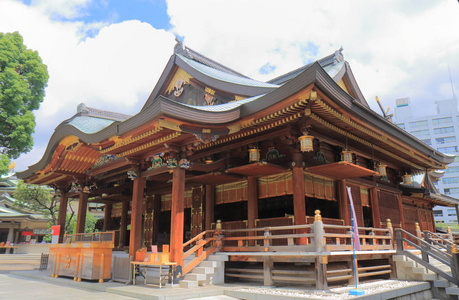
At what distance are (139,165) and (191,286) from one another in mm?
5086

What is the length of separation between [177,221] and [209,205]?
3434 mm

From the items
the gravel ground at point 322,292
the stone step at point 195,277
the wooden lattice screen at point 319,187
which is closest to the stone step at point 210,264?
the stone step at point 195,277

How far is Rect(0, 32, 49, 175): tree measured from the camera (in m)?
15.7

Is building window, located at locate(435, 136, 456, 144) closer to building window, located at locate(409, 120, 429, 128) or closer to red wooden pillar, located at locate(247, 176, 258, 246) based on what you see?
building window, located at locate(409, 120, 429, 128)

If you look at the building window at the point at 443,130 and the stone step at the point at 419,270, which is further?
the building window at the point at 443,130

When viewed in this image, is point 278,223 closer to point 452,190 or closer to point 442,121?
point 452,190

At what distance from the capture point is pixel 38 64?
1714 centimetres

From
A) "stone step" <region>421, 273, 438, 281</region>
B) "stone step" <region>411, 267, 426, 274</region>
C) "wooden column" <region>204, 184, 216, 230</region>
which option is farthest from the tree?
"stone step" <region>421, 273, 438, 281</region>

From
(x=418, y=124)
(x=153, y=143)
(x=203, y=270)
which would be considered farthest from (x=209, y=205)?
(x=418, y=124)

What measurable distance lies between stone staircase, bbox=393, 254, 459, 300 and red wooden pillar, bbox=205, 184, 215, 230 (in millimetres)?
6813

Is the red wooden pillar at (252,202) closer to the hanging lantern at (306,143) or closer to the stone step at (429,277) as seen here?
the hanging lantern at (306,143)

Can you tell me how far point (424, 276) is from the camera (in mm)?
11445

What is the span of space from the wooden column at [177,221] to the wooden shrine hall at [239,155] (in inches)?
1.4

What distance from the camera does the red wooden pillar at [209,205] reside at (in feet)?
45.5
